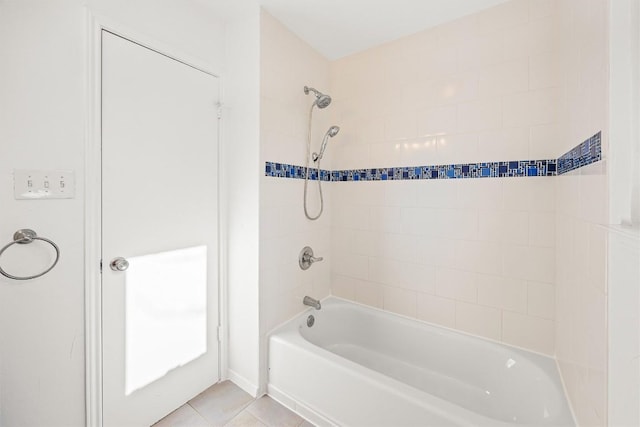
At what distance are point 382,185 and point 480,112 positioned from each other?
2.41ft

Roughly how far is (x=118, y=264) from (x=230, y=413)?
1.01 meters

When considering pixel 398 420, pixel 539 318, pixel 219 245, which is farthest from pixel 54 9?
pixel 539 318

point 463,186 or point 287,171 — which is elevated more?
point 287,171

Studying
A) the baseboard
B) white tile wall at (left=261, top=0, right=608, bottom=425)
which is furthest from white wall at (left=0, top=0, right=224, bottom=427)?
white tile wall at (left=261, top=0, right=608, bottom=425)

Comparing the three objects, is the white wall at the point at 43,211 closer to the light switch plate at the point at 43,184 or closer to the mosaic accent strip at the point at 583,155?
the light switch plate at the point at 43,184

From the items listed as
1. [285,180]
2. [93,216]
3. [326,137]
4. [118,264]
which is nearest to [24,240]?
[93,216]

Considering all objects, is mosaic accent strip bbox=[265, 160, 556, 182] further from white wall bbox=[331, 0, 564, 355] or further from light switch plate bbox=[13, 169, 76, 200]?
light switch plate bbox=[13, 169, 76, 200]

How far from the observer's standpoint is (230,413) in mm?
1478

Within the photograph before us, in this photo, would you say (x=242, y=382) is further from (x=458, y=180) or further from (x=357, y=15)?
(x=357, y=15)

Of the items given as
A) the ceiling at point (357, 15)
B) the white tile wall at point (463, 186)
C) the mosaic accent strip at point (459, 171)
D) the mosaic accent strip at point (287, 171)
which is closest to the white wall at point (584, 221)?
the white tile wall at point (463, 186)

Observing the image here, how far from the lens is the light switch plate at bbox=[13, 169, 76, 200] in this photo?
100 centimetres

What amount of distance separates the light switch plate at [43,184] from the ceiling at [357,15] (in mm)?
1204

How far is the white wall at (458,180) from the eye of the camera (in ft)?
4.74

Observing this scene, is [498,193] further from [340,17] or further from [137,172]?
[137,172]
